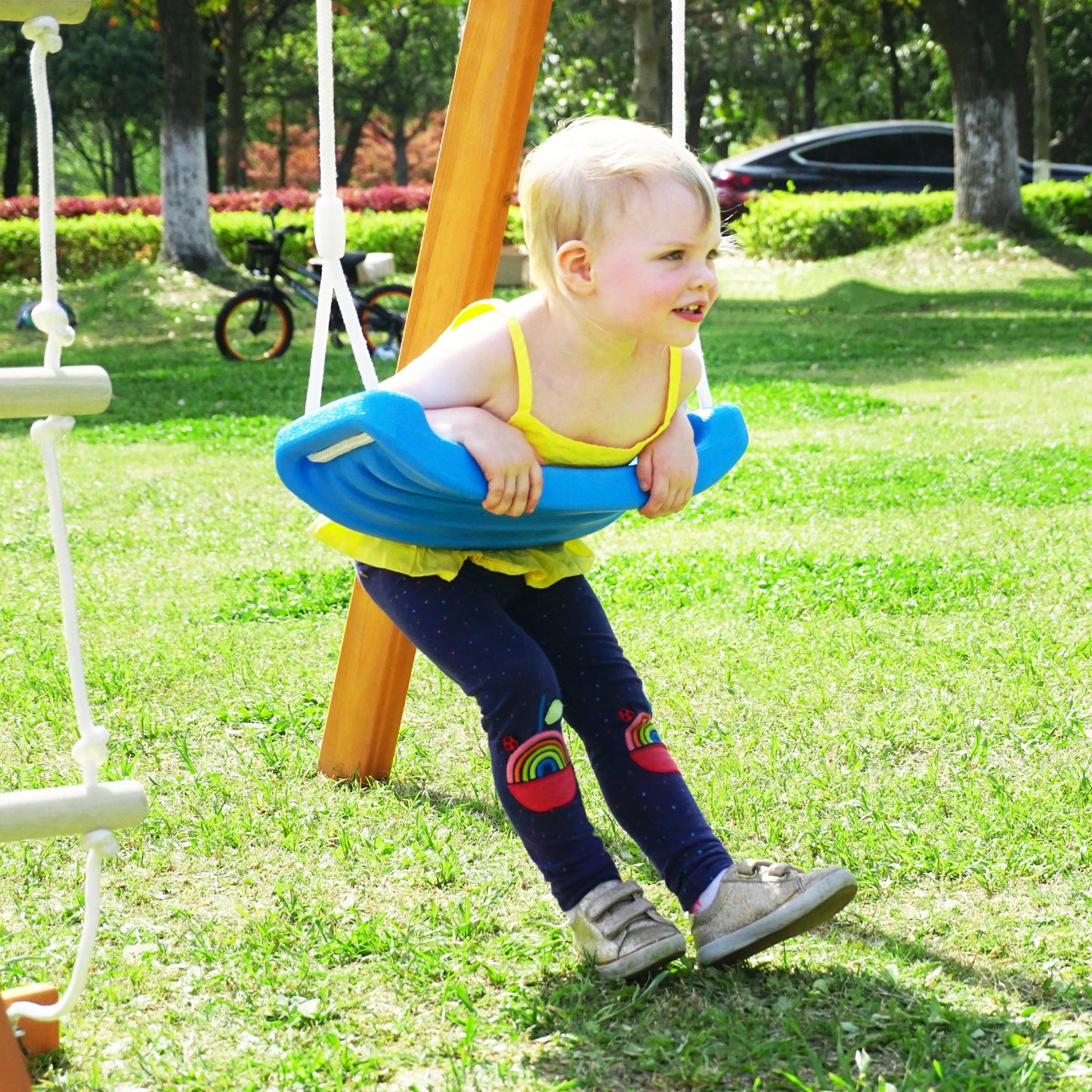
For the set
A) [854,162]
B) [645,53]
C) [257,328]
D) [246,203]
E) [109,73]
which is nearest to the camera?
[257,328]

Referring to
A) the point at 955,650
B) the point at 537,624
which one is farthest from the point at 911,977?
the point at 955,650

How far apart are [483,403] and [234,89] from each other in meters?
26.4

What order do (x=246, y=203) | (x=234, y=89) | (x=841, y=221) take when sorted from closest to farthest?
(x=841, y=221)
(x=246, y=203)
(x=234, y=89)

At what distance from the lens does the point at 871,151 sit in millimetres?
21328

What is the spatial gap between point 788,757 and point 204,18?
23809 mm

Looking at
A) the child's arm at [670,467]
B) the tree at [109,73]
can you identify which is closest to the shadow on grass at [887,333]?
the child's arm at [670,467]

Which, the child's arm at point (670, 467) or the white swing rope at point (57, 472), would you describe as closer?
the white swing rope at point (57, 472)

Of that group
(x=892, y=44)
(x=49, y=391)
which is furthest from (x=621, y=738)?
(x=892, y=44)

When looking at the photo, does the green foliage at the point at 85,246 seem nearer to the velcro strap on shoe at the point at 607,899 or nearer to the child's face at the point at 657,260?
the child's face at the point at 657,260

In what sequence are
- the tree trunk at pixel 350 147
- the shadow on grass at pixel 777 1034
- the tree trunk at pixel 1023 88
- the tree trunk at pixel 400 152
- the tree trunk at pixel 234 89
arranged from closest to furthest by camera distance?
the shadow on grass at pixel 777 1034, the tree trunk at pixel 234 89, the tree trunk at pixel 1023 88, the tree trunk at pixel 350 147, the tree trunk at pixel 400 152

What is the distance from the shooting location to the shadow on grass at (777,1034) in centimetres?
184

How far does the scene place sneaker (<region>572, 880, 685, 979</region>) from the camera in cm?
207

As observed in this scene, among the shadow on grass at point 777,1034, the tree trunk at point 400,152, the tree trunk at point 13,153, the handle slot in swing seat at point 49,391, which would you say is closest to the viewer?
the handle slot in swing seat at point 49,391

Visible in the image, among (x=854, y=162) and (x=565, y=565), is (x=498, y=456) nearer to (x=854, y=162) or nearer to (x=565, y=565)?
(x=565, y=565)
